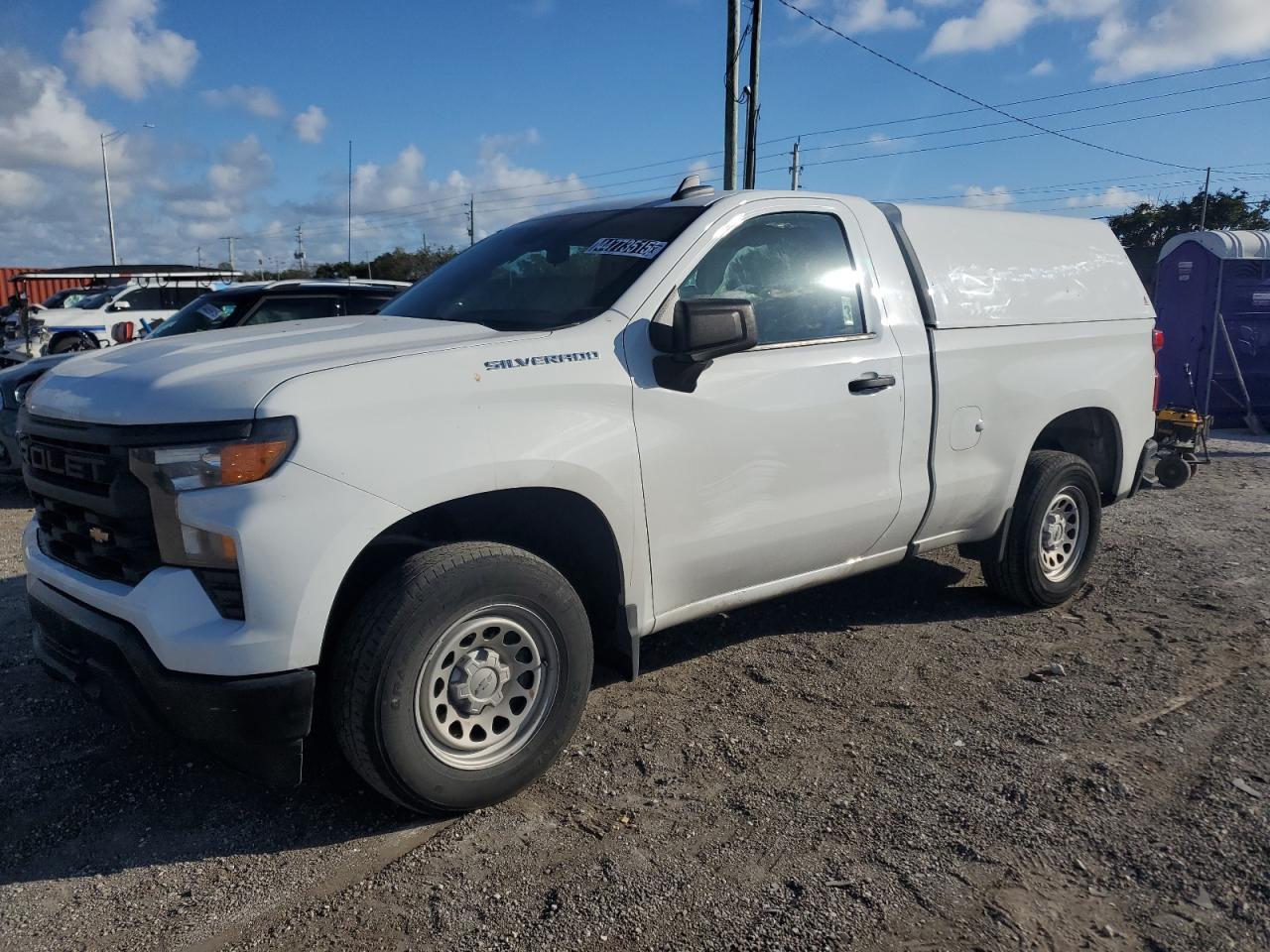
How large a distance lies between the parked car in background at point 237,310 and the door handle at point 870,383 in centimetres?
490

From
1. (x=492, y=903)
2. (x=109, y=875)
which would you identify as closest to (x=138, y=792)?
(x=109, y=875)

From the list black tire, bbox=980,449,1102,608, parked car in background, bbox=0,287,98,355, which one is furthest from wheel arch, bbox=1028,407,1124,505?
parked car in background, bbox=0,287,98,355

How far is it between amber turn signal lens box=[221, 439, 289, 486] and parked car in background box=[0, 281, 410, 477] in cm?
548

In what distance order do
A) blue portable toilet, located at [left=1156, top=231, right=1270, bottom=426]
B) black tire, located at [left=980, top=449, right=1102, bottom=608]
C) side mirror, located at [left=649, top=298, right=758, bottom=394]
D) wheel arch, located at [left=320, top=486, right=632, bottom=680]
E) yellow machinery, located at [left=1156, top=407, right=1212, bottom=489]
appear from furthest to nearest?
blue portable toilet, located at [left=1156, top=231, right=1270, bottom=426]
yellow machinery, located at [left=1156, top=407, right=1212, bottom=489]
black tire, located at [left=980, top=449, right=1102, bottom=608]
side mirror, located at [left=649, top=298, right=758, bottom=394]
wheel arch, located at [left=320, top=486, right=632, bottom=680]

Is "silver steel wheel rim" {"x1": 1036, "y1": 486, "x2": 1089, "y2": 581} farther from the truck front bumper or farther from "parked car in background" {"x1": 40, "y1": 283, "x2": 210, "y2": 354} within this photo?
"parked car in background" {"x1": 40, "y1": 283, "x2": 210, "y2": 354}

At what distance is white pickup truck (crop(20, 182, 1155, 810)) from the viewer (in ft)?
8.95

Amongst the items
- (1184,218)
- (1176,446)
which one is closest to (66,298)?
(1176,446)

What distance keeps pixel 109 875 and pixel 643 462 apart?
2.02 m

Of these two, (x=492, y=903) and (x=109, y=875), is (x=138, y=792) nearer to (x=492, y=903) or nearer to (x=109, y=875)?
(x=109, y=875)

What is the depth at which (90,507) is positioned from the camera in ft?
9.64

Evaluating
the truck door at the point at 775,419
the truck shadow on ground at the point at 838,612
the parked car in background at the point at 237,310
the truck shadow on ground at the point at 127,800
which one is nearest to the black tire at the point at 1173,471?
the truck shadow on ground at the point at 838,612

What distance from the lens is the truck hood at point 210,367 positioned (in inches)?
108

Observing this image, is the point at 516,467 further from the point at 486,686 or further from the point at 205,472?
the point at 205,472

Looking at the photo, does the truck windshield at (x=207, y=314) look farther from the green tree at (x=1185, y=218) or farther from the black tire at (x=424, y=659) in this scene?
the green tree at (x=1185, y=218)
